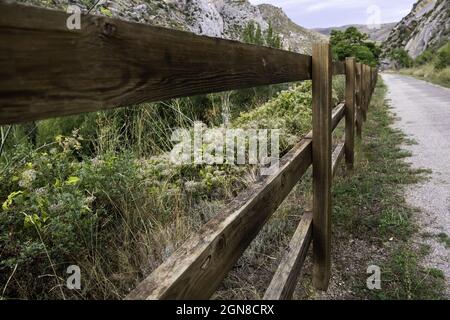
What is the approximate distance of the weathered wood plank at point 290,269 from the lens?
68.3 inches

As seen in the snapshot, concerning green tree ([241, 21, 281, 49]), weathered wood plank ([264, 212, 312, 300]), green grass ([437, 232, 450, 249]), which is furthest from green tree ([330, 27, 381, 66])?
weathered wood plank ([264, 212, 312, 300])

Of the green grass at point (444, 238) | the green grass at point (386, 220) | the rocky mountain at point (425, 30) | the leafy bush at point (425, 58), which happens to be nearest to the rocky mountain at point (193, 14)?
the green grass at point (386, 220)

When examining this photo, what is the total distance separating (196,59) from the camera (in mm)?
1048

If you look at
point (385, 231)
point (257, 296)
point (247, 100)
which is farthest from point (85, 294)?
point (247, 100)

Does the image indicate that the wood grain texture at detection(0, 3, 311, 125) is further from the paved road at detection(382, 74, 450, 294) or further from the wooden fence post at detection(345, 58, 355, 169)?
the wooden fence post at detection(345, 58, 355, 169)

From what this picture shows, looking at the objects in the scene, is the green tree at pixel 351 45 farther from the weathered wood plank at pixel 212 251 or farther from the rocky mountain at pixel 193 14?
the weathered wood plank at pixel 212 251

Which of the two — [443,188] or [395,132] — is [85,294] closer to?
[443,188]

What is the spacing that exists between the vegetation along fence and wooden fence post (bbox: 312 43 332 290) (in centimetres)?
33

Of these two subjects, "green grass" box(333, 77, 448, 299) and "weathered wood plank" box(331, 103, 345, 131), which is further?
"weathered wood plank" box(331, 103, 345, 131)

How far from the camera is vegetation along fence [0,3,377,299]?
60 cm

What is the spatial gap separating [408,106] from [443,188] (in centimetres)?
805

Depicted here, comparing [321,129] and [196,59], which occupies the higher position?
[196,59]

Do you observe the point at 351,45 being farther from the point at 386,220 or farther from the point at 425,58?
the point at 386,220

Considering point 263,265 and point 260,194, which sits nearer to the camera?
point 260,194
